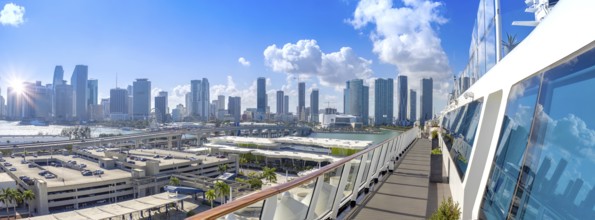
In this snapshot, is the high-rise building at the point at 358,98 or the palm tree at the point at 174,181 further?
the high-rise building at the point at 358,98

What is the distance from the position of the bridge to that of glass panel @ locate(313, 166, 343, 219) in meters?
58.9

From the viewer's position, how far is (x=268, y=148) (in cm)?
5050

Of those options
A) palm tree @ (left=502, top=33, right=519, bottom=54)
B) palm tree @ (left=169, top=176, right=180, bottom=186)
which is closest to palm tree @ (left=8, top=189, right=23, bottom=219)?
palm tree @ (left=169, top=176, right=180, bottom=186)

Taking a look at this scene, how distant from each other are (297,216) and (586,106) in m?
1.75

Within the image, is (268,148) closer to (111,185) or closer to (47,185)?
(111,185)

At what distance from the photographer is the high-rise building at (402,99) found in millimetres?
95312

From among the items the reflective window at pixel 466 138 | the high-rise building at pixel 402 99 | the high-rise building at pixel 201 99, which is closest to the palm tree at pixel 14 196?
the reflective window at pixel 466 138

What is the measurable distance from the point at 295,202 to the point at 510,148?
1.63 metres

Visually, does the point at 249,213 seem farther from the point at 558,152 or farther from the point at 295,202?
the point at 558,152

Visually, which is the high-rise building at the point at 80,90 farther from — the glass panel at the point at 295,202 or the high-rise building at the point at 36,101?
the glass panel at the point at 295,202

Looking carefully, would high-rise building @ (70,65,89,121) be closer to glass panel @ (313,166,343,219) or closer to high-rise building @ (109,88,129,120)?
high-rise building @ (109,88,129,120)

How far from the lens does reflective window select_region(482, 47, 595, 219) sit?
143cm

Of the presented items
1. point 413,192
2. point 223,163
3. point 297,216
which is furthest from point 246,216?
point 223,163

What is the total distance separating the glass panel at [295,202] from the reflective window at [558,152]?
1.30 m
